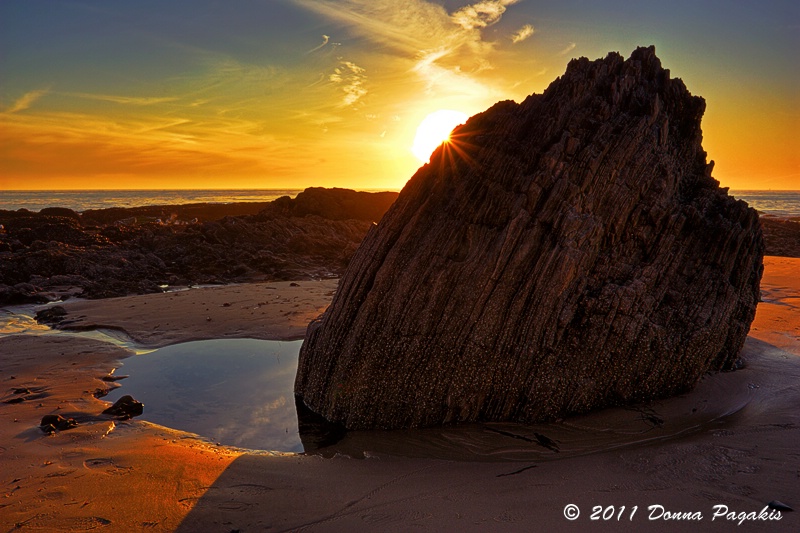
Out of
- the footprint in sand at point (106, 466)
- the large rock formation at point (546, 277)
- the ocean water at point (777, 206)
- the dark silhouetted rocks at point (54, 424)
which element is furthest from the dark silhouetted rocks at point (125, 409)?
the ocean water at point (777, 206)

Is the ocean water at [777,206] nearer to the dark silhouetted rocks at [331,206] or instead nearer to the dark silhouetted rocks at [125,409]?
the dark silhouetted rocks at [331,206]

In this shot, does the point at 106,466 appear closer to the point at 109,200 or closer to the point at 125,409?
the point at 125,409

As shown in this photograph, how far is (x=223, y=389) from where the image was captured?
9.68 meters

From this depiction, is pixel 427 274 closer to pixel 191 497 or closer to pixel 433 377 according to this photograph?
pixel 433 377

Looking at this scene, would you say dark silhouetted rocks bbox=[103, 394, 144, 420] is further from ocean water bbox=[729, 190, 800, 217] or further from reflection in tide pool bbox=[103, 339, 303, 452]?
ocean water bbox=[729, 190, 800, 217]

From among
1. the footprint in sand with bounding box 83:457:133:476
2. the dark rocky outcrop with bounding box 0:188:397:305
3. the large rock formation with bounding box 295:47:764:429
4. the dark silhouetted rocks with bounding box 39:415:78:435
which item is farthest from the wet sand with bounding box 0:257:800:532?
the dark rocky outcrop with bounding box 0:188:397:305

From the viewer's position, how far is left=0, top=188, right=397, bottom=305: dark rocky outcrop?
21125 mm

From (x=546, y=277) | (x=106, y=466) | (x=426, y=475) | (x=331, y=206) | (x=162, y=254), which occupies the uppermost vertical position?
(x=331, y=206)

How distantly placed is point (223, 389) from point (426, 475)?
541cm

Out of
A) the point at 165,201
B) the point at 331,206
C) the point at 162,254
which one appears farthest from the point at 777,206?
the point at 165,201

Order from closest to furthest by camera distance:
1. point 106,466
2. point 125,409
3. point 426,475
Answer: point 426,475 → point 106,466 → point 125,409

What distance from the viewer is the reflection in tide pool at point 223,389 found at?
7926mm

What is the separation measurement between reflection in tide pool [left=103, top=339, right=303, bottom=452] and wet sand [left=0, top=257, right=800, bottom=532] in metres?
0.43

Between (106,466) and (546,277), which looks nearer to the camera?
(106,466)
